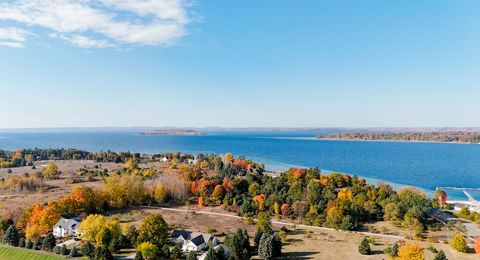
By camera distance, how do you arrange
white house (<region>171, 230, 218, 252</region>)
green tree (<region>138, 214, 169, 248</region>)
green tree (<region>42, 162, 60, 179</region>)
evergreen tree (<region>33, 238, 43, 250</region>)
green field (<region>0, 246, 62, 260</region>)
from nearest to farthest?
green field (<region>0, 246, 62, 260</region>), green tree (<region>138, 214, 169, 248</region>), evergreen tree (<region>33, 238, 43, 250</region>), white house (<region>171, 230, 218, 252</region>), green tree (<region>42, 162, 60, 179</region>)

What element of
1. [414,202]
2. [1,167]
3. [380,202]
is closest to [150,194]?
[380,202]

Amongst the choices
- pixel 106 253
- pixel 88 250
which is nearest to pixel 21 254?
Result: pixel 88 250

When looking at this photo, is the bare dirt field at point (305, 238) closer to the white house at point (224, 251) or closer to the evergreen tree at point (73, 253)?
the white house at point (224, 251)

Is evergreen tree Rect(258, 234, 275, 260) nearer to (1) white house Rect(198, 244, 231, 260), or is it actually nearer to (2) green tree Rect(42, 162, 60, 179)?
(1) white house Rect(198, 244, 231, 260)

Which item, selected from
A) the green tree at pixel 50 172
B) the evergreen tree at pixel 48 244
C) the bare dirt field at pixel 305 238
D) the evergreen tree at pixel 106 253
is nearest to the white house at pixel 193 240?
the bare dirt field at pixel 305 238

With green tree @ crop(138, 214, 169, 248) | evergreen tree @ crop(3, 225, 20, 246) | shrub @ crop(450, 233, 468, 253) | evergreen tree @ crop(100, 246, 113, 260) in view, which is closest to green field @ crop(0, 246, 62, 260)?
evergreen tree @ crop(3, 225, 20, 246)

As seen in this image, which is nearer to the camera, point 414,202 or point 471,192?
point 414,202

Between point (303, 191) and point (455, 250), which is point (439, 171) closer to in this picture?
point (303, 191)
